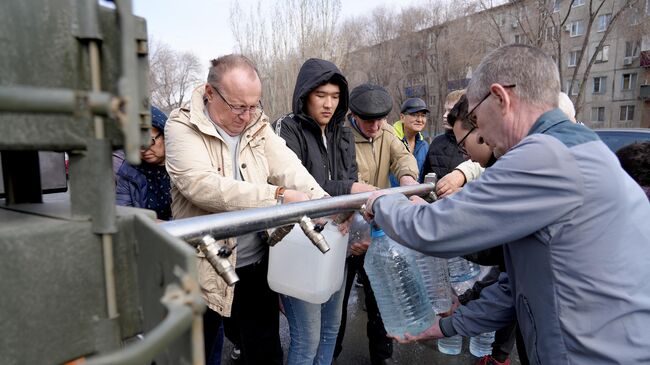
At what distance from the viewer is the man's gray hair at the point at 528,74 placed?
62.4 inches

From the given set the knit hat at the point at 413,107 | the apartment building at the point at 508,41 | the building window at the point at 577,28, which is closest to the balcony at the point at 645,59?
the apartment building at the point at 508,41

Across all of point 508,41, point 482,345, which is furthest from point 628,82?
point 482,345

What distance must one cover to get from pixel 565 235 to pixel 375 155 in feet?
6.96

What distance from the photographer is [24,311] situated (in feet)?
2.08

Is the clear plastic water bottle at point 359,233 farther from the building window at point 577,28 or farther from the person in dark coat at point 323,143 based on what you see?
the building window at point 577,28

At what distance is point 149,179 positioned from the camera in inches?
99.2

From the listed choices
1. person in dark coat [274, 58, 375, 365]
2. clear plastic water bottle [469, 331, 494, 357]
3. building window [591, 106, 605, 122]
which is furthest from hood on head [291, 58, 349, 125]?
building window [591, 106, 605, 122]

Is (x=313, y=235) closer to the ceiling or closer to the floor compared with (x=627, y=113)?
closer to the floor

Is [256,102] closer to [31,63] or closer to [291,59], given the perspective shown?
[31,63]

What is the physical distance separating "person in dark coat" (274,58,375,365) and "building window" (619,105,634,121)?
123 feet

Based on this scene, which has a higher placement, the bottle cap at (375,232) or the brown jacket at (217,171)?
the brown jacket at (217,171)

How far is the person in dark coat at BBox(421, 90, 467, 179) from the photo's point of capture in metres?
3.74

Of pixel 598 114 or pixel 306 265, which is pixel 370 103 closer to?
pixel 306 265

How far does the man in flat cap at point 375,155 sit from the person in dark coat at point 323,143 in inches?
16.4
